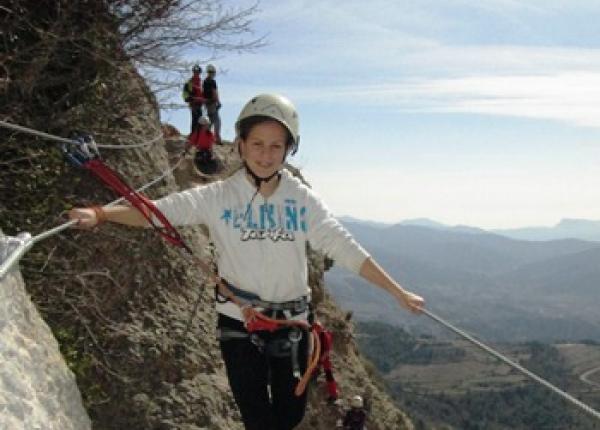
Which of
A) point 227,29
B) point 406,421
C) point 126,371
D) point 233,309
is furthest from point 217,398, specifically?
point 406,421

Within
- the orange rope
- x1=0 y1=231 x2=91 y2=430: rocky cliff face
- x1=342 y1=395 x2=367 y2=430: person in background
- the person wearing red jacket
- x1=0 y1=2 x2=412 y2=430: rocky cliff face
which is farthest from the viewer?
the person wearing red jacket

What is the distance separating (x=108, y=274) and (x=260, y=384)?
16.5 feet

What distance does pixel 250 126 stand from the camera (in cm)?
480

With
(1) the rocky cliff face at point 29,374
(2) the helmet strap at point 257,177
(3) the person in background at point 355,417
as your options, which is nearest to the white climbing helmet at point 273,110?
(2) the helmet strap at point 257,177

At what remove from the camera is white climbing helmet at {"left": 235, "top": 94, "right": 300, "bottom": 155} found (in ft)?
15.4

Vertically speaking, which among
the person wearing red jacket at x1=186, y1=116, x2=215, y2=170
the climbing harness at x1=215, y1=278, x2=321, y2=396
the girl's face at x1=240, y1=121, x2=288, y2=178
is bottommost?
the climbing harness at x1=215, y1=278, x2=321, y2=396

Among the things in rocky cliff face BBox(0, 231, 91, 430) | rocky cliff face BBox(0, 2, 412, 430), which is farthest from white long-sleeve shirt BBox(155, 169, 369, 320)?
rocky cliff face BBox(0, 2, 412, 430)

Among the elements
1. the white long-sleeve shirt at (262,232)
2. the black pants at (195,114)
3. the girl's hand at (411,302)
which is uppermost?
the black pants at (195,114)

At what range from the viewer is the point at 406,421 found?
15.6 metres

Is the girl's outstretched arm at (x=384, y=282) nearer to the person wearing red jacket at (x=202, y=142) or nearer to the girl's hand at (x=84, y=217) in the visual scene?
the girl's hand at (x=84, y=217)

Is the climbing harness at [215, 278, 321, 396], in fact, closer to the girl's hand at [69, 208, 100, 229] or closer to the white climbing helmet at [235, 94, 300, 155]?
the girl's hand at [69, 208, 100, 229]

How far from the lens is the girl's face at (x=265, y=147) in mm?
4781

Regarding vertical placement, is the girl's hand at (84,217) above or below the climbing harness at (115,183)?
below

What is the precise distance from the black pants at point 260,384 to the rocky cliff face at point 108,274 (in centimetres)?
405
